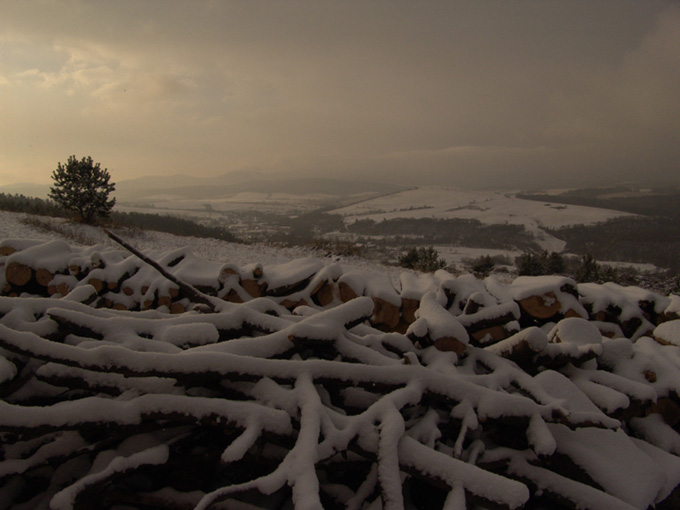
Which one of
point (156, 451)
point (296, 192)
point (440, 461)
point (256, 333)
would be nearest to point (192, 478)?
point (156, 451)

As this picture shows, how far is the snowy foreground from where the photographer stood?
2.81 feet

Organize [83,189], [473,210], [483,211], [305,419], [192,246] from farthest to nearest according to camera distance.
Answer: [473,210], [483,211], [83,189], [192,246], [305,419]

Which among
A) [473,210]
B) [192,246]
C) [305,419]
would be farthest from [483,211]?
[305,419]

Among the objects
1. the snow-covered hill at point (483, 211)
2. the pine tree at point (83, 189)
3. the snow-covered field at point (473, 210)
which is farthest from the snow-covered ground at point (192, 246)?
the snow-covered field at point (473, 210)

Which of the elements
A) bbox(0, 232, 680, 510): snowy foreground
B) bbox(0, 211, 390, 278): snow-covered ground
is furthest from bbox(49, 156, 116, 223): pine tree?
bbox(0, 232, 680, 510): snowy foreground

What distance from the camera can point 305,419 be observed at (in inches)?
34.6

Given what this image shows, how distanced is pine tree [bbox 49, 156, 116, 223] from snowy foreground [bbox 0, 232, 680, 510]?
59.6 ft

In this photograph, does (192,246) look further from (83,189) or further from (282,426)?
(282,426)

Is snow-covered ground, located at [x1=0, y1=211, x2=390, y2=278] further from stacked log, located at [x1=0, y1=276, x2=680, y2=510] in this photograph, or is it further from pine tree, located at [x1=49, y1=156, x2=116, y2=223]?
stacked log, located at [x1=0, y1=276, x2=680, y2=510]

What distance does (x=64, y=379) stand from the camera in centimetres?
102

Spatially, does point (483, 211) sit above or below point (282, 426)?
below

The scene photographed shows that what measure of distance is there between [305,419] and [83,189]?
19.5 m

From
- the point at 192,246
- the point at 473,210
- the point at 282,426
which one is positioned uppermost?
the point at 282,426

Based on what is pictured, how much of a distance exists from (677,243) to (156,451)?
234 feet
